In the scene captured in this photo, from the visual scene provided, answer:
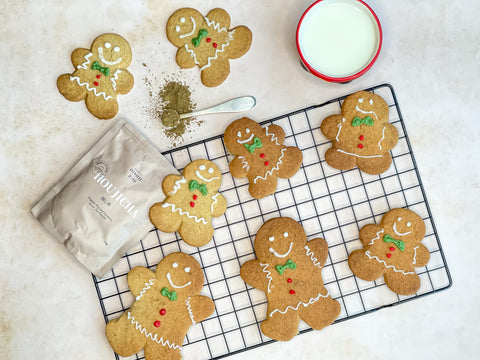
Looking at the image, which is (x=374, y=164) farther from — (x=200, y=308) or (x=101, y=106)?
(x=101, y=106)

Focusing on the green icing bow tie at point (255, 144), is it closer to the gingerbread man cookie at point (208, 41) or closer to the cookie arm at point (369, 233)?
the gingerbread man cookie at point (208, 41)

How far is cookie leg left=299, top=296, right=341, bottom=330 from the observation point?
59.6 inches

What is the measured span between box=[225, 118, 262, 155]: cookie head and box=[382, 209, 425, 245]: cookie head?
51cm

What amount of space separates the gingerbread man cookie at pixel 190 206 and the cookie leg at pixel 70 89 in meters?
0.40

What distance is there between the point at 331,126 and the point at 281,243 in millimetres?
414

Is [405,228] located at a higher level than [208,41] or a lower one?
lower

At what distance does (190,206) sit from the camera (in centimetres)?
151

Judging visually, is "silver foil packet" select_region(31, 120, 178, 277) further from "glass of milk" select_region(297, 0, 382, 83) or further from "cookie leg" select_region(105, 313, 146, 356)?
"glass of milk" select_region(297, 0, 382, 83)

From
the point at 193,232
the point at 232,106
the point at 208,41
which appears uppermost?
the point at 208,41

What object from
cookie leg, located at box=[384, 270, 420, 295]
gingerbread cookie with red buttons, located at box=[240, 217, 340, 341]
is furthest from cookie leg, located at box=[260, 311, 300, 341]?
cookie leg, located at box=[384, 270, 420, 295]

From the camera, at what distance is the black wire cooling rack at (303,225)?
5.05 ft

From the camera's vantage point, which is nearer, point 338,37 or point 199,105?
point 338,37

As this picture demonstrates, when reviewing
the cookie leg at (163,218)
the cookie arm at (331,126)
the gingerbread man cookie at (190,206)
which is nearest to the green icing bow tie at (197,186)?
the gingerbread man cookie at (190,206)

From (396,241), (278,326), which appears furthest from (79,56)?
(396,241)
